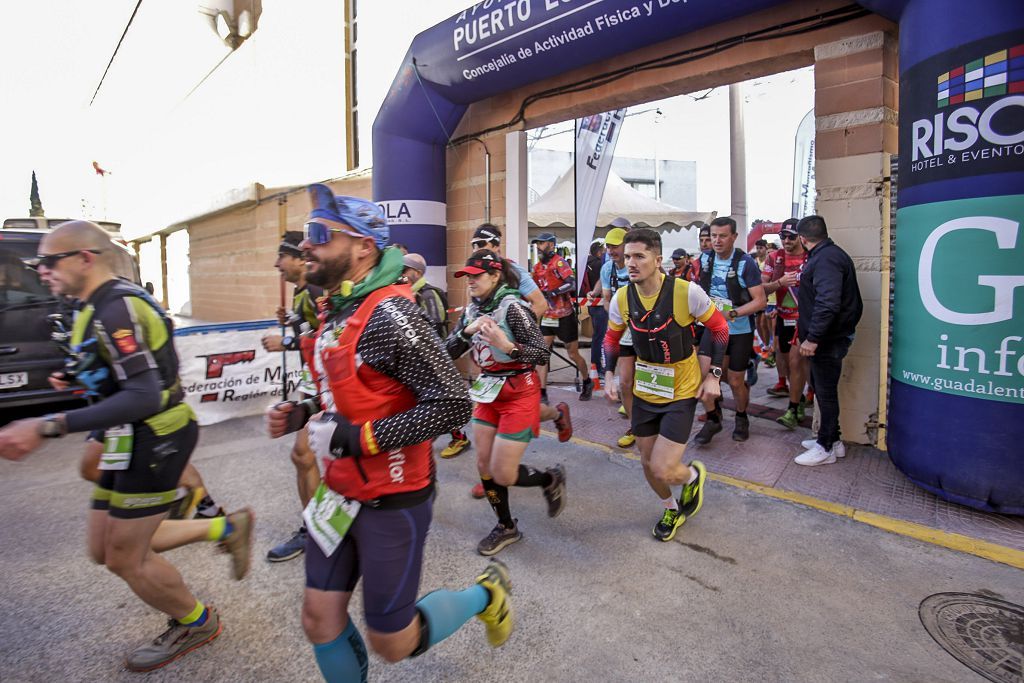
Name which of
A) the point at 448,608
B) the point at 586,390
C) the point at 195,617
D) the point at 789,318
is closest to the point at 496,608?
the point at 448,608

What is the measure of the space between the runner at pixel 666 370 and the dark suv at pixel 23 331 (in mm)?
5425

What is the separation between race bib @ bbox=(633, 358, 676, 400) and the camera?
12.1 ft

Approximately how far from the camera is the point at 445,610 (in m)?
2.18

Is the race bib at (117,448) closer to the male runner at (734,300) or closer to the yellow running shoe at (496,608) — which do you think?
the yellow running shoe at (496,608)

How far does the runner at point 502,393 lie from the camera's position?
3.70 metres

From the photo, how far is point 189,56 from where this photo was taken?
19734 mm

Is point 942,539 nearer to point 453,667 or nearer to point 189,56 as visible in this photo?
point 453,667

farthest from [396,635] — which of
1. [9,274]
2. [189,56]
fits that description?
[189,56]

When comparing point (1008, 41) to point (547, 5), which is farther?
point (547, 5)

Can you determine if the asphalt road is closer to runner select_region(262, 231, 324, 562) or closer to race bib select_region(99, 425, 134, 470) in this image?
runner select_region(262, 231, 324, 562)

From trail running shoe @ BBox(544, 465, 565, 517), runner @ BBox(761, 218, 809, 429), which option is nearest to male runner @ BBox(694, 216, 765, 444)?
runner @ BBox(761, 218, 809, 429)

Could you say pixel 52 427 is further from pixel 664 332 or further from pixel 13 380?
pixel 13 380

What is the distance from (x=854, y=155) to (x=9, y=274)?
8.59 metres

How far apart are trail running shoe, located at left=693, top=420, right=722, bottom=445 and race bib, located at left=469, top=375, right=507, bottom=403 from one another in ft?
8.83
